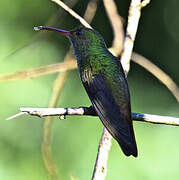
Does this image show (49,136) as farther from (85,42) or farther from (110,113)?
(85,42)

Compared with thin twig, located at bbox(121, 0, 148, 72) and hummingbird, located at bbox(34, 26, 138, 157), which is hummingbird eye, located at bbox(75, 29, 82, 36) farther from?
thin twig, located at bbox(121, 0, 148, 72)

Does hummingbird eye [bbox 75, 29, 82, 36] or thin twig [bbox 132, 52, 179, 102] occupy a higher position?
hummingbird eye [bbox 75, 29, 82, 36]

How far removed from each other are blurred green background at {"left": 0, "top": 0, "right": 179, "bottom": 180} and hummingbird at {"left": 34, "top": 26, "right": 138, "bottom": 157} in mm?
561

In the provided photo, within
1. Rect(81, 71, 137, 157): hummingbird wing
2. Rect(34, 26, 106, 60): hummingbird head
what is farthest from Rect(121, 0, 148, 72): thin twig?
Rect(34, 26, 106, 60): hummingbird head

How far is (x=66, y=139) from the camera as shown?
13.5ft

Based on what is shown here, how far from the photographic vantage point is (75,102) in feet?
14.0

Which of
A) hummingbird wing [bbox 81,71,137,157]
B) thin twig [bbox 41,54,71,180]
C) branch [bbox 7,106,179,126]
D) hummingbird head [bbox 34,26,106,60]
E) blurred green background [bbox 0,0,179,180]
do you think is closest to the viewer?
Result: branch [bbox 7,106,179,126]

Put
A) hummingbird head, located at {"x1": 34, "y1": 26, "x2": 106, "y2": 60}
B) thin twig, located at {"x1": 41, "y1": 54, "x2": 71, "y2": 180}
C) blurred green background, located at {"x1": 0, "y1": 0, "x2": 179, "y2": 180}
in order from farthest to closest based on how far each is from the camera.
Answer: blurred green background, located at {"x1": 0, "y1": 0, "x2": 179, "y2": 180}, hummingbird head, located at {"x1": 34, "y1": 26, "x2": 106, "y2": 60}, thin twig, located at {"x1": 41, "y1": 54, "x2": 71, "y2": 180}

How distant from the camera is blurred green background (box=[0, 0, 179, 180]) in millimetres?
3889

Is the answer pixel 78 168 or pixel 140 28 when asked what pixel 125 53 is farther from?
pixel 140 28

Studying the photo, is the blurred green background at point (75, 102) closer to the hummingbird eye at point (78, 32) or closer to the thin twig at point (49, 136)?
the hummingbird eye at point (78, 32)

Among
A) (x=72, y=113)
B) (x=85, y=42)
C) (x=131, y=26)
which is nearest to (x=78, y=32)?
(x=85, y=42)

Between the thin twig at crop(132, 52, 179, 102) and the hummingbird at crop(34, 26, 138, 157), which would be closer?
the hummingbird at crop(34, 26, 138, 157)

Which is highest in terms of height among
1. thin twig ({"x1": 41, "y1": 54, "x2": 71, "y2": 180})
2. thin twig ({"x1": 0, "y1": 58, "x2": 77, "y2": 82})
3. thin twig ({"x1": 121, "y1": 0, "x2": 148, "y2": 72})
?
thin twig ({"x1": 121, "y1": 0, "x2": 148, "y2": 72})
